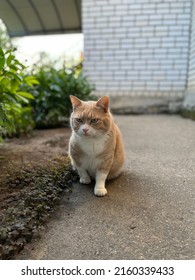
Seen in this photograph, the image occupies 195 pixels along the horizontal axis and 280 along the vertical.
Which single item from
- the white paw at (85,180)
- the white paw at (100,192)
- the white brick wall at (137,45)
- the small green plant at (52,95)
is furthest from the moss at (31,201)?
the white brick wall at (137,45)

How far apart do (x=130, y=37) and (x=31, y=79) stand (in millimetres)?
4170

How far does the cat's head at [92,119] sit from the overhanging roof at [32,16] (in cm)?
163

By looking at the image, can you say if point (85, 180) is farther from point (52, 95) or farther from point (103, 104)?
point (52, 95)

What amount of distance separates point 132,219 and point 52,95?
135 inches

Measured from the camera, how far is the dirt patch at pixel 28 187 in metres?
1.56

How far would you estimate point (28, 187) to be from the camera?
2152 mm

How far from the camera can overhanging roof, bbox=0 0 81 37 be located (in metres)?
3.11

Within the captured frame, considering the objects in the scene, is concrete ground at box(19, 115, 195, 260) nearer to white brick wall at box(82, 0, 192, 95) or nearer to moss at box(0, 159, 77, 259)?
moss at box(0, 159, 77, 259)

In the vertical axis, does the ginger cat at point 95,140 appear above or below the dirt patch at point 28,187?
above

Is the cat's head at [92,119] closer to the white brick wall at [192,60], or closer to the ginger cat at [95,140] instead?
the ginger cat at [95,140]

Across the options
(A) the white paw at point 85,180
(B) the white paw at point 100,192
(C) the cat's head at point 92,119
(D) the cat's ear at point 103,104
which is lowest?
(A) the white paw at point 85,180

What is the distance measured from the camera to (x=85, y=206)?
2.00 meters

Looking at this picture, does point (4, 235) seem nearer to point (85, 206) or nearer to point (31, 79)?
point (85, 206)

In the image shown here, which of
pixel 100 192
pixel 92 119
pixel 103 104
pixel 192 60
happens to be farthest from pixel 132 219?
pixel 192 60
